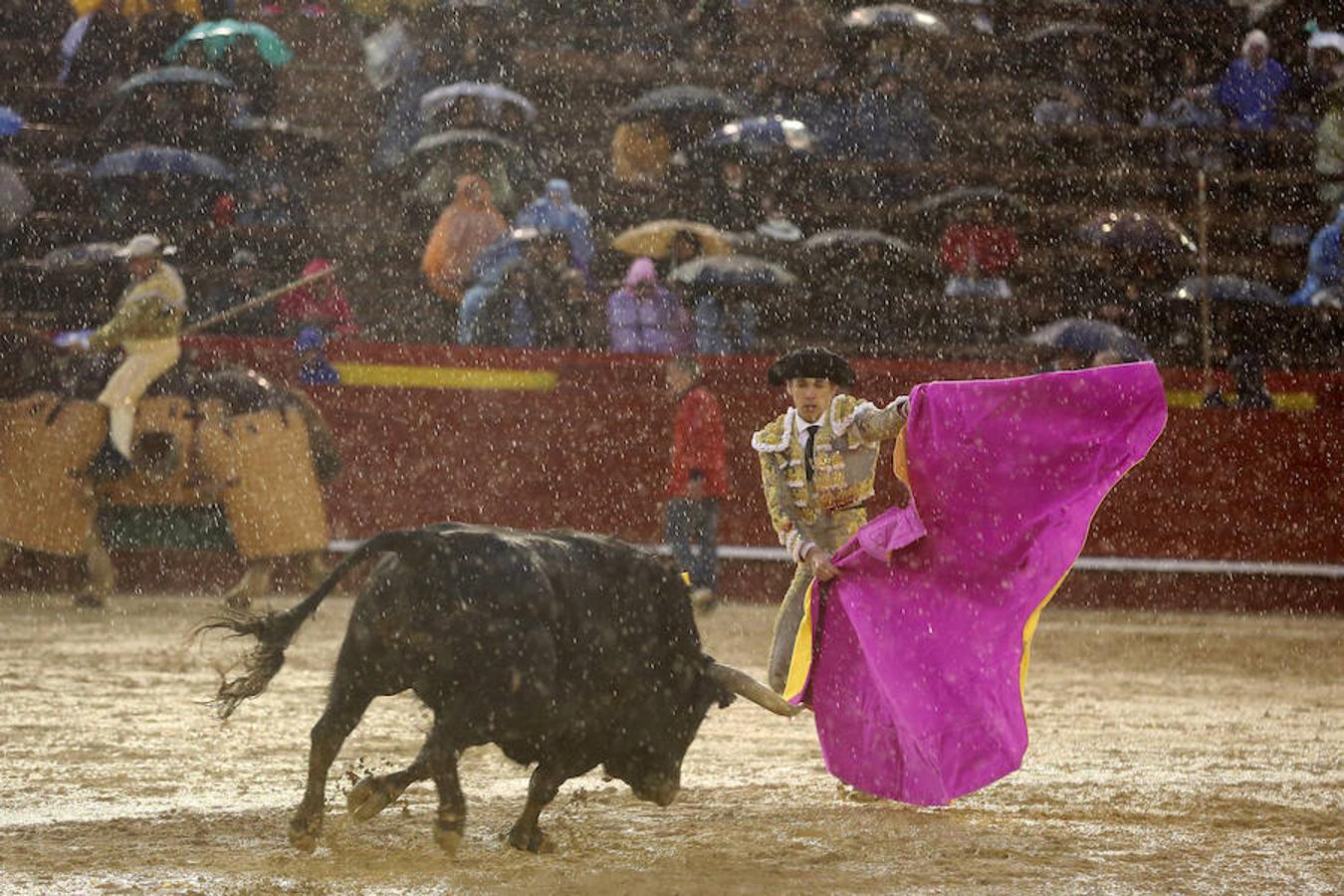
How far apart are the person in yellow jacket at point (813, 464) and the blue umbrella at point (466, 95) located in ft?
21.5

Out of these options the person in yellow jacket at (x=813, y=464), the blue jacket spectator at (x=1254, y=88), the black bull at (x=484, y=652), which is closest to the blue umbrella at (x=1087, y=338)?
the blue jacket spectator at (x=1254, y=88)

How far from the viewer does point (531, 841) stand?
4352mm

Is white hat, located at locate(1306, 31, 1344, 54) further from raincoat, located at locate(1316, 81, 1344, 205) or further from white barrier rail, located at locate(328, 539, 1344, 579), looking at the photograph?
white barrier rail, located at locate(328, 539, 1344, 579)

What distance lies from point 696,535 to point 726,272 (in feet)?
4.61

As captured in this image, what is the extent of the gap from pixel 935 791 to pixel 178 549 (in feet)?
20.5

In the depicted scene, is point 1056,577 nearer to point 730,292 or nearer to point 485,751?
point 485,751

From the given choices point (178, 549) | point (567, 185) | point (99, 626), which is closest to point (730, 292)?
point (567, 185)

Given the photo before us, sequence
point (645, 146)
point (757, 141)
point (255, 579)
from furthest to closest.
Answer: point (645, 146)
point (757, 141)
point (255, 579)

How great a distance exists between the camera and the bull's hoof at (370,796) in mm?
3965

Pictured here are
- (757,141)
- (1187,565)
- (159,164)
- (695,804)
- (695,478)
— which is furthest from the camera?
(757,141)

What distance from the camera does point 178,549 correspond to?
396 inches

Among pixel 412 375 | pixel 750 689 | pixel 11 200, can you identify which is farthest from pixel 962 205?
pixel 750 689

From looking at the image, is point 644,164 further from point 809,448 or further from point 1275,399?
point 809,448

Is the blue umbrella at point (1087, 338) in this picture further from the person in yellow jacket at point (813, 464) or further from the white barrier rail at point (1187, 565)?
the person in yellow jacket at point (813, 464)
